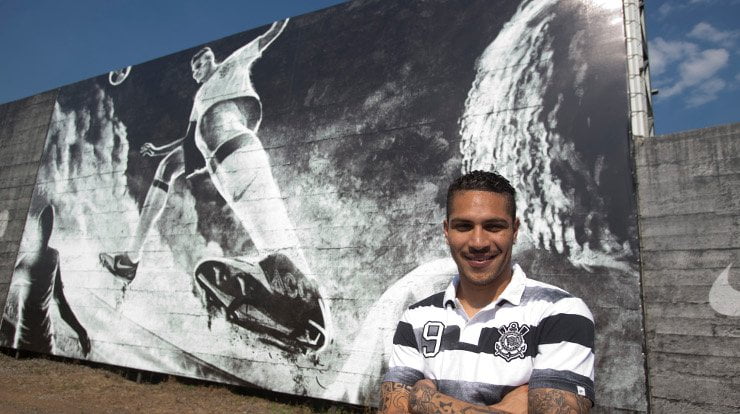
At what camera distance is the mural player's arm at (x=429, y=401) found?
1.70 meters

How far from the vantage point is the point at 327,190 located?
7.10m

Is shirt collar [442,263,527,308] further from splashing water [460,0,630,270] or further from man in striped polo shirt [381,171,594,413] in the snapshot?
splashing water [460,0,630,270]

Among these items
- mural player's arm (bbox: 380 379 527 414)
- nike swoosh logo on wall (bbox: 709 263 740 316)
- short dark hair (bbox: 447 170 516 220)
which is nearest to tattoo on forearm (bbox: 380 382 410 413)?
mural player's arm (bbox: 380 379 527 414)

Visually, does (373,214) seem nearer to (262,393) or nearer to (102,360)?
(262,393)

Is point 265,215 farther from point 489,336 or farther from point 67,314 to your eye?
point 489,336

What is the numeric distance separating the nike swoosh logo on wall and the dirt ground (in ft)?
12.4

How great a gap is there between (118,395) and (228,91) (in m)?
4.96

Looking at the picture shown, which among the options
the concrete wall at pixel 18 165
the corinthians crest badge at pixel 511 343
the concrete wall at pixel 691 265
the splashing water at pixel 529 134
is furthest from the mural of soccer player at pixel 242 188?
A: the corinthians crest badge at pixel 511 343

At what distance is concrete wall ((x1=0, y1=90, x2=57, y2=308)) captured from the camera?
1063 centimetres

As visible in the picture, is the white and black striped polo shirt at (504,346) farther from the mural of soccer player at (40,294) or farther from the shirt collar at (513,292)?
the mural of soccer player at (40,294)

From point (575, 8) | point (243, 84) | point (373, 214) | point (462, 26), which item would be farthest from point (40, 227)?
point (575, 8)

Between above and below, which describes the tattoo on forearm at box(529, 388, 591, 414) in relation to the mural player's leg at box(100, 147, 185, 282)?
below

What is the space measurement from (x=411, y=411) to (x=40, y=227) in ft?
35.3

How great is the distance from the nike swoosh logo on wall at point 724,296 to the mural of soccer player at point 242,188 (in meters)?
4.19
